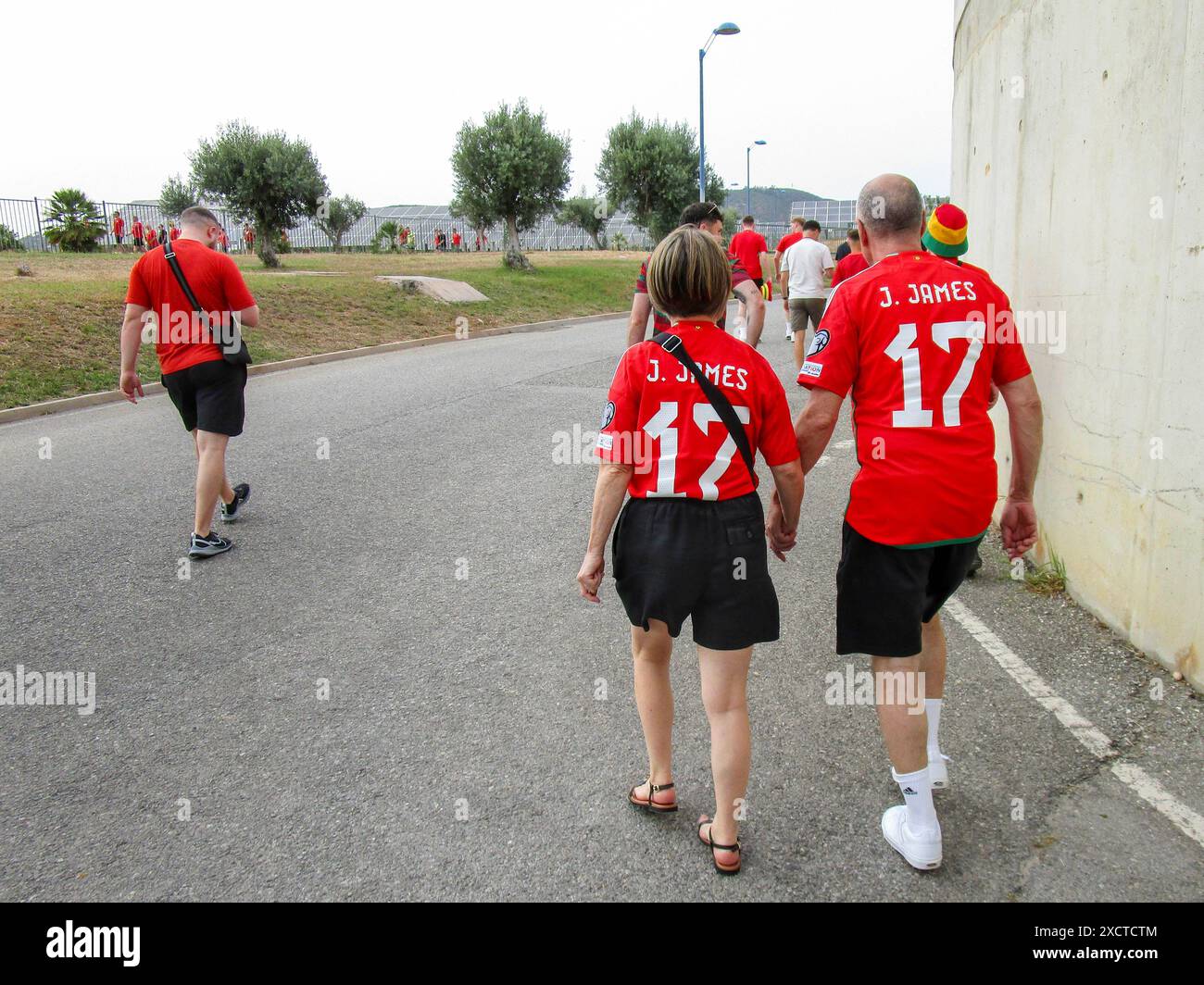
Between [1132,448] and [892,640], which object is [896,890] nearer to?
[892,640]

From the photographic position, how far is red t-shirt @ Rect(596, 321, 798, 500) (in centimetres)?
264

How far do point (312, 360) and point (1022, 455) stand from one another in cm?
1379

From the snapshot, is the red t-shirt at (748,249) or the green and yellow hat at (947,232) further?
the red t-shirt at (748,249)

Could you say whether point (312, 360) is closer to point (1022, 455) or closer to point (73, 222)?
point (1022, 455)

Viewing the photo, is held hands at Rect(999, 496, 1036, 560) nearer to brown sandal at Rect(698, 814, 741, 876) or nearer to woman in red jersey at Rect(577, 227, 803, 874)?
woman in red jersey at Rect(577, 227, 803, 874)

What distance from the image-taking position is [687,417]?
2.64 m

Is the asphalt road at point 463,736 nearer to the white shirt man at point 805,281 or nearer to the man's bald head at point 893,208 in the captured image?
the man's bald head at point 893,208

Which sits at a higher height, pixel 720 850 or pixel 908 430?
pixel 908 430

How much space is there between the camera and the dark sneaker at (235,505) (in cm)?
638

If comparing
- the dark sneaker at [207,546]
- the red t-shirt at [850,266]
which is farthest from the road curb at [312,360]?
the red t-shirt at [850,266]

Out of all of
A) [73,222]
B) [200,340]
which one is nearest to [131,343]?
[200,340]

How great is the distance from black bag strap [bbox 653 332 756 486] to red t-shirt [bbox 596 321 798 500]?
1 centimetres

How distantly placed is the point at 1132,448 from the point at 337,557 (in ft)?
13.8

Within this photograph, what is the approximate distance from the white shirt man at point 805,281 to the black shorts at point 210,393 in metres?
8.30
